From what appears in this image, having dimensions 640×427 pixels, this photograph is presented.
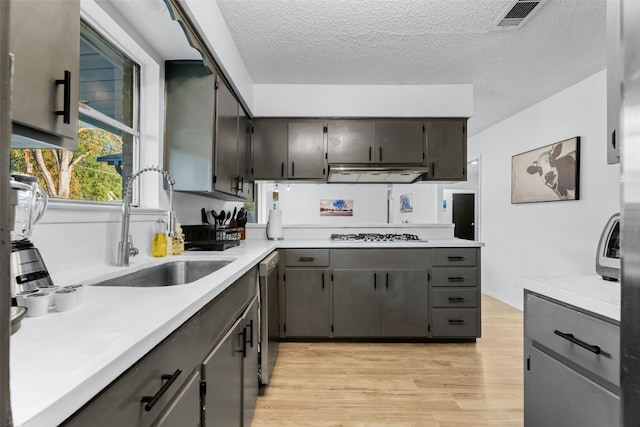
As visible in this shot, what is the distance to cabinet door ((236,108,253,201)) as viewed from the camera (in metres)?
2.89

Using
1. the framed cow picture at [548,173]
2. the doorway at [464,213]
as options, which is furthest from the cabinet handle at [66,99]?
the doorway at [464,213]

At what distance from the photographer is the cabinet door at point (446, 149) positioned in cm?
333

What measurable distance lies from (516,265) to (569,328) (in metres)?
3.50

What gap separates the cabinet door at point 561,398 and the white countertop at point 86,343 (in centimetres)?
118

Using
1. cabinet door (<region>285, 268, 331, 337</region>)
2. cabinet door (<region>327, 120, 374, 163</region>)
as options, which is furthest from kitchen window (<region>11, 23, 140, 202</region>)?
cabinet door (<region>327, 120, 374, 163</region>)

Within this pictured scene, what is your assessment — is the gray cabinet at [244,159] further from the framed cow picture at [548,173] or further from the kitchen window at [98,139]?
the framed cow picture at [548,173]

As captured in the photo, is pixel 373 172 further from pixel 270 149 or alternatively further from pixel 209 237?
pixel 209 237

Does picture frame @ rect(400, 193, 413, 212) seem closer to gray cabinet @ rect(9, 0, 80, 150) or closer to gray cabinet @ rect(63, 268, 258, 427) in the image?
gray cabinet @ rect(63, 268, 258, 427)

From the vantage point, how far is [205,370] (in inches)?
40.3

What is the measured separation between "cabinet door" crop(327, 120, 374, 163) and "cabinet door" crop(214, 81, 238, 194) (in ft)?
3.33

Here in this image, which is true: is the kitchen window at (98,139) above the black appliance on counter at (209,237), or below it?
above

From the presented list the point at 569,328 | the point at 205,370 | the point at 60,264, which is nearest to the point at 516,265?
the point at 569,328

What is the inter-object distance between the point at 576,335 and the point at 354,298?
6.68 feet

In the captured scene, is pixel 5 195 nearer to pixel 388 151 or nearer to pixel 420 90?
pixel 388 151
